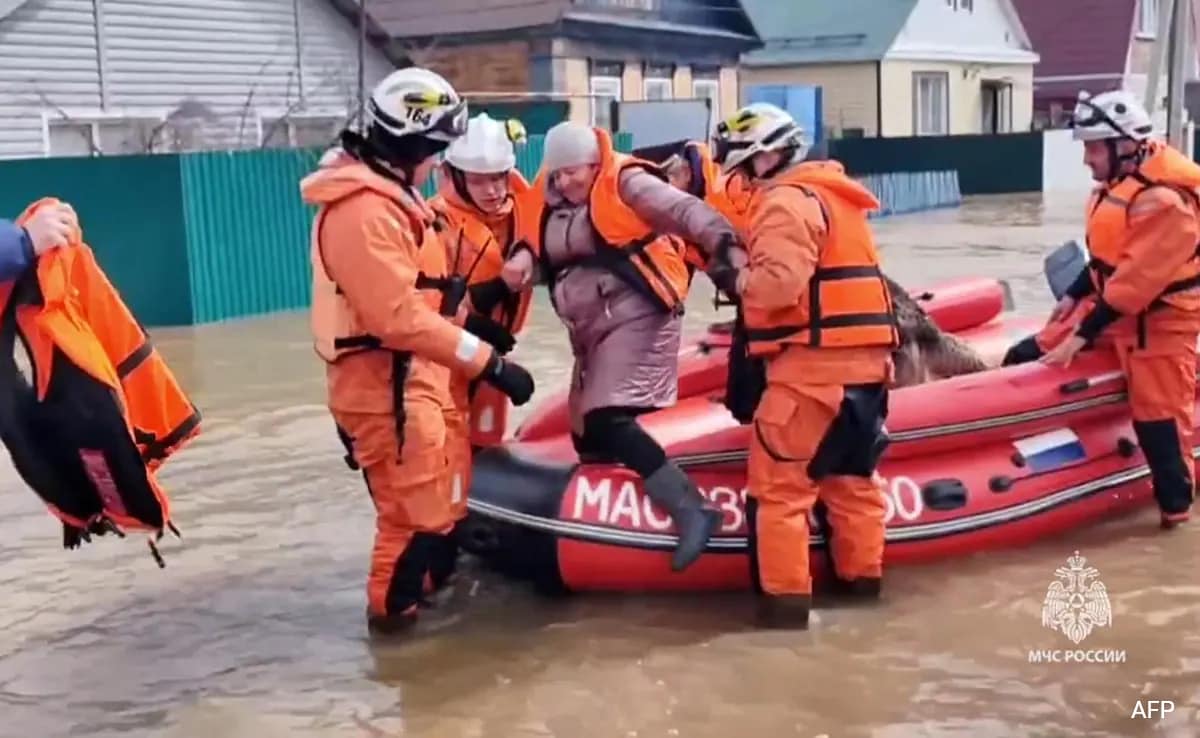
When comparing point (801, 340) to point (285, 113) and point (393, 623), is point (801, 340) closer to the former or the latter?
point (393, 623)

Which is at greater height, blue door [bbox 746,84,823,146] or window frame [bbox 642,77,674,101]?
window frame [bbox 642,77,674,101]

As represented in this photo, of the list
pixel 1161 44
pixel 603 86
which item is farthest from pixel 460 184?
pixel 603 86

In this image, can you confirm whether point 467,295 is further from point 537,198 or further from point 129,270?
point 129,270

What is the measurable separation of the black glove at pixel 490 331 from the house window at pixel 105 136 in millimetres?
12399

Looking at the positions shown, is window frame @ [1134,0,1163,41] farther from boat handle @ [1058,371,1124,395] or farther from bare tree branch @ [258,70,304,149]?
boat handle @ [1058,371,1124,395]

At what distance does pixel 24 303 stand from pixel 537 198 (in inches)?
72.5

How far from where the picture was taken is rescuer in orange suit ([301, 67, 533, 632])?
15.2ft

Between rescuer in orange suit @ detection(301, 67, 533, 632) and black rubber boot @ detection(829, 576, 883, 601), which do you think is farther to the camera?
black rubber boot @ detection(829, 576, 883, 601)

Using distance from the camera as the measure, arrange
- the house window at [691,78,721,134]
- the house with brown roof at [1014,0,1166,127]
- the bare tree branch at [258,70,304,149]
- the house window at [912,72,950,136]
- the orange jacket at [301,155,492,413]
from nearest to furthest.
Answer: the orange jacket at [301,155,492,413] → the bare tree branch at [258,70,304,149] → the house window at [691,78,721,134] → the house window at [912,72,950,136] → the house with brown roof at [1014,0,1166,127]

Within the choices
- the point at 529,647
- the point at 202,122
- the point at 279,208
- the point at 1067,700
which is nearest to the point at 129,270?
the point at 279,208

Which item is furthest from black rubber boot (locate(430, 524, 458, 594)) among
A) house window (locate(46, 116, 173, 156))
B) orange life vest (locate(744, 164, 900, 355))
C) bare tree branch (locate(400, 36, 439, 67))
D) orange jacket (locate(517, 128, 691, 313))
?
bare tree branch (locate(400, 36, 439, 67))

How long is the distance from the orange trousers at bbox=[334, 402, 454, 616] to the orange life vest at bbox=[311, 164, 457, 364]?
0.41ft

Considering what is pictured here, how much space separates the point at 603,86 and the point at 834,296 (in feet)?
64.1

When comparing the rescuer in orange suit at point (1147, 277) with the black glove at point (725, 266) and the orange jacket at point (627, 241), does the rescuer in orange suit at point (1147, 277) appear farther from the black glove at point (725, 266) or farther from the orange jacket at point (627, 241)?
the orange jacket at point (627, 241)
